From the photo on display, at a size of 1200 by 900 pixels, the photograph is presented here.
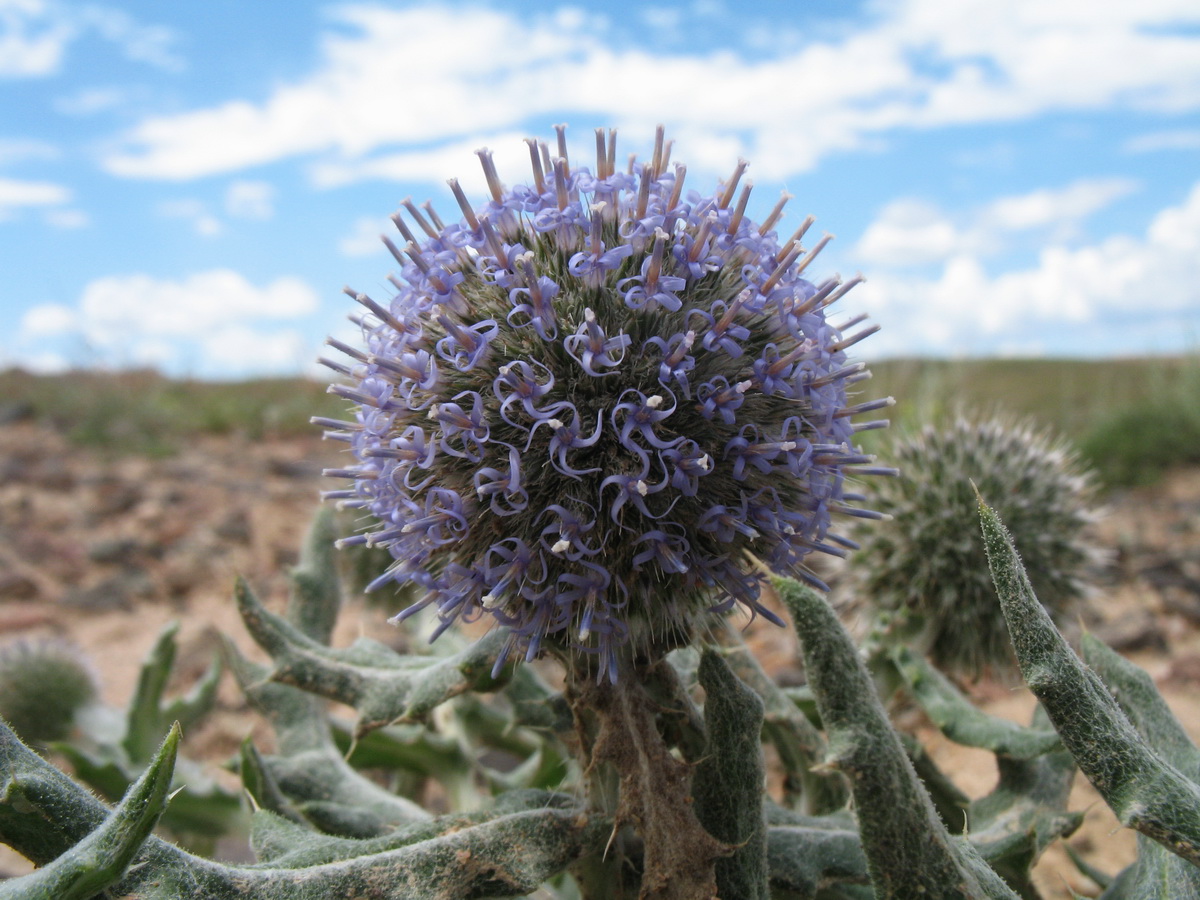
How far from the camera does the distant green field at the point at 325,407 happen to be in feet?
33.1

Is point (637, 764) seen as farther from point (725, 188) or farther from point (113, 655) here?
point (113, 655)

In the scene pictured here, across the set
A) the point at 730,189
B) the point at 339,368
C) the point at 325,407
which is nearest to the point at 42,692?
the point at 339,368

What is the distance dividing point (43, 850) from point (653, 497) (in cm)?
143

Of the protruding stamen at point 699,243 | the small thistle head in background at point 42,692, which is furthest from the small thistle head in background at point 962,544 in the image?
the small thistle head in background at point 42,692

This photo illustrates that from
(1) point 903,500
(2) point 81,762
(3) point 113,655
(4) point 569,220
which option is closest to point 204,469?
(3) point 113,655

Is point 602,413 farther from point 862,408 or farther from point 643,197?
point 862,408

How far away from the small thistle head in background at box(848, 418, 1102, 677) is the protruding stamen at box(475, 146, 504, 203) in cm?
232

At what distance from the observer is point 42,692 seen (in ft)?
14.6

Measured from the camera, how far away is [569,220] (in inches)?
86.0

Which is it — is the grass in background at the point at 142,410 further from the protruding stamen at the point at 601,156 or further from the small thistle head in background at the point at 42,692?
→ the protruding stamen at the point at 601,156

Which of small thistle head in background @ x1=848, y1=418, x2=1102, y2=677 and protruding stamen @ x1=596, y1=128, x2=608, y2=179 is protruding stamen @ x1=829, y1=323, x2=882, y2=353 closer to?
protruding stamen @ x1=596, y1=128, x2=608, y2=179

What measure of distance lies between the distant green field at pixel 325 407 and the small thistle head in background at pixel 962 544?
64 centimetres

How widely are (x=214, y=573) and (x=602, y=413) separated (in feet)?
22.2

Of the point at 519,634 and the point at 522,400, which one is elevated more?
the point at 522,400
